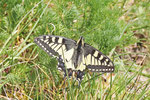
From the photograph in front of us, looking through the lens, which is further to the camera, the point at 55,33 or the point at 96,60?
the point at 55,33

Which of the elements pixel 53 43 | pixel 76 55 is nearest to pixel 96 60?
pixel 76 55

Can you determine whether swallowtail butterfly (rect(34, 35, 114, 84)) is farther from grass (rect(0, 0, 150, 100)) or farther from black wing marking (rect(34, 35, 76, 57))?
grass (rect(0, 0, 150, 100))

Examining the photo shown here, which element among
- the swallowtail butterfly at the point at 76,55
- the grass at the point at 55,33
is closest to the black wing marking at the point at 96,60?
the swallowtail butterfly at the point at 76,55

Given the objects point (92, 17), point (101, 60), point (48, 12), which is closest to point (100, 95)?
point (101, 60)

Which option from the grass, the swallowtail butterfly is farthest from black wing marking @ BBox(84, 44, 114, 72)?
the grass

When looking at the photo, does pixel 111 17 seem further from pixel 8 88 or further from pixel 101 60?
pixel 8 88

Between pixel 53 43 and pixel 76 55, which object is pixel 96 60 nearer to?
pixel 76 55
